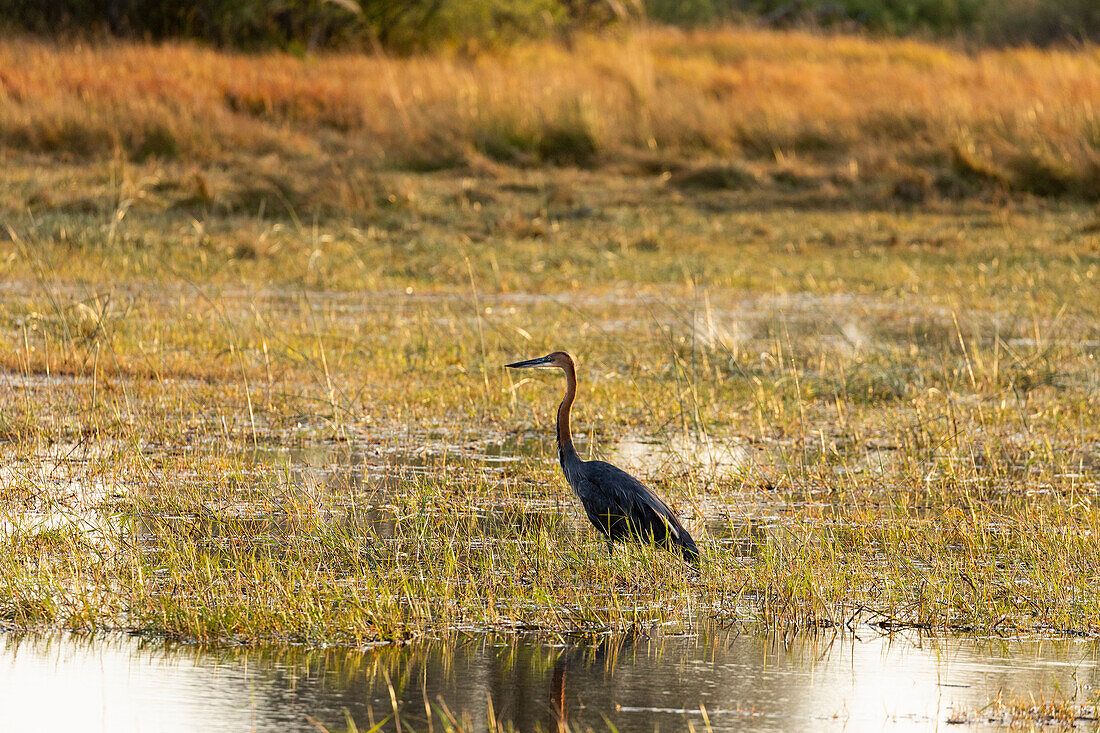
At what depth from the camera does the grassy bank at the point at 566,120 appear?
1712cm

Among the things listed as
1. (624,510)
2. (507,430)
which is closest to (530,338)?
(507,430)

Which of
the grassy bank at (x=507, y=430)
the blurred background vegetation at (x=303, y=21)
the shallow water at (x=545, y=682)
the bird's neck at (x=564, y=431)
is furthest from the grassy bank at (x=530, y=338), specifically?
the blurred background vegetation at (x=303, y=21)

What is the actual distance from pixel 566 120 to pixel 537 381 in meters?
10.4

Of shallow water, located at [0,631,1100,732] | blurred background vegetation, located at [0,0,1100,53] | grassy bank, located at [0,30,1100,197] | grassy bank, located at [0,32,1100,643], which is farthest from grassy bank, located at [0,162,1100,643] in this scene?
blurred background vegetation, located at [0,0,1100,53]

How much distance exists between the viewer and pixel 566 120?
1856 centimetres

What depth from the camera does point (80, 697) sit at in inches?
155

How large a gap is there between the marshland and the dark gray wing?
12 cm

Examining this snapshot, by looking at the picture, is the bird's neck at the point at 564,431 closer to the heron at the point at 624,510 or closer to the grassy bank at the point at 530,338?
the heron at the point at 624,510

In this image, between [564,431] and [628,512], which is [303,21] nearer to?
[564,431]

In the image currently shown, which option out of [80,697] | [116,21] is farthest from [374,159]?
[80,697]

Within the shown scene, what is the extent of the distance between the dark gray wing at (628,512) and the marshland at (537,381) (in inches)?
4.5

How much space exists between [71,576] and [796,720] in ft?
7.52

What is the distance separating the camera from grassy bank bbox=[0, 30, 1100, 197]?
17.1 m

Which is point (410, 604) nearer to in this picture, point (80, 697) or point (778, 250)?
point (80, 697)
